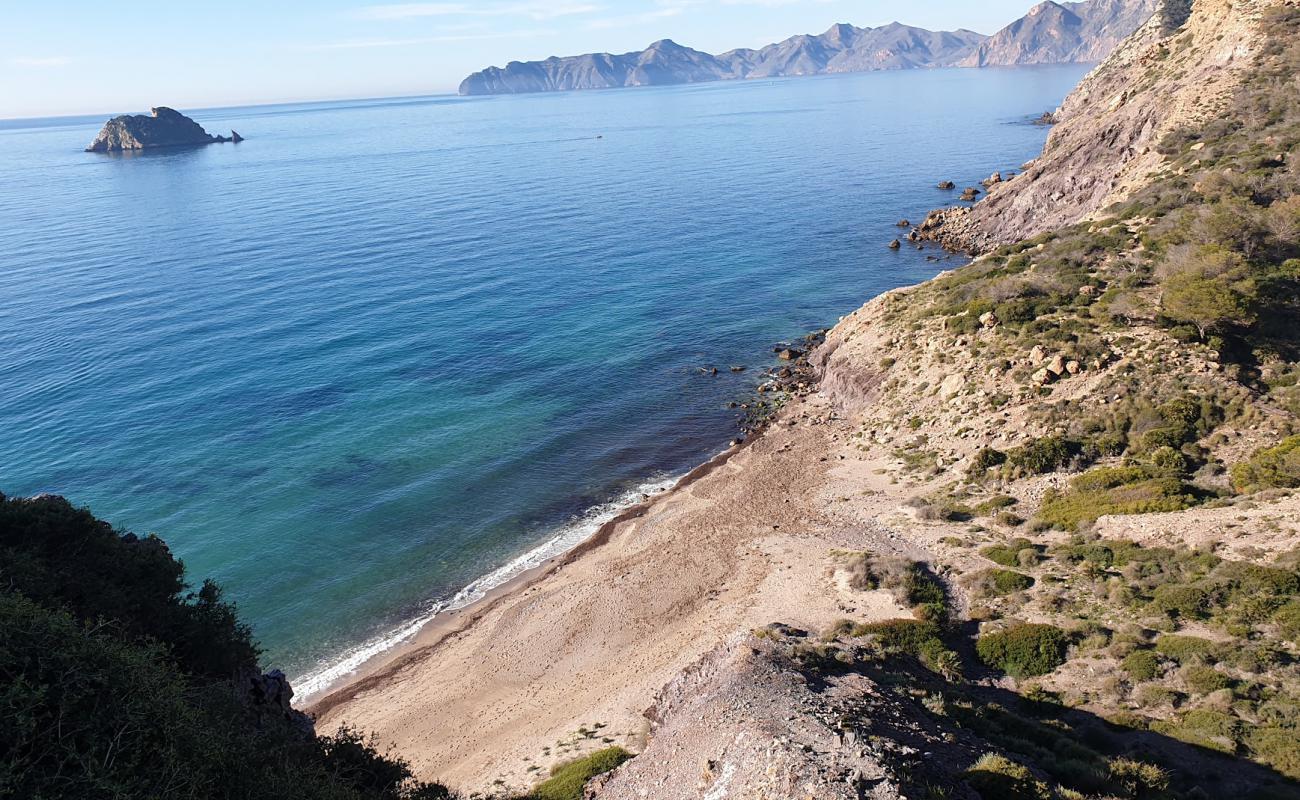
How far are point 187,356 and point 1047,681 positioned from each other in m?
69.5

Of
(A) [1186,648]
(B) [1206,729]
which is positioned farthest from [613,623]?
(B) [1206,729]

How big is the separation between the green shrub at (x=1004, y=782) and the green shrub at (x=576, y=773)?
1068 centimetres

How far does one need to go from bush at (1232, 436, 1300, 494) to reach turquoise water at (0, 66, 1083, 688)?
96.7ft

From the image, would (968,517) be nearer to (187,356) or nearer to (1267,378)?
(1267,378)

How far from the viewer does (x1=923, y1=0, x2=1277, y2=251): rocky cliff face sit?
230ft

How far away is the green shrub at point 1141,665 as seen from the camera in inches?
953

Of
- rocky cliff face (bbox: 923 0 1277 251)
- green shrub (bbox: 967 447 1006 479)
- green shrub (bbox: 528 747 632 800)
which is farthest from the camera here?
rocky cliff face (bbox: 923 0 1277 251)

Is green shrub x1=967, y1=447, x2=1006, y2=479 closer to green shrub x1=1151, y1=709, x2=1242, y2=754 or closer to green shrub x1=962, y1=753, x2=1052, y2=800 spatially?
green shrub x1=1151, y1=709, x2=1242, y2=754

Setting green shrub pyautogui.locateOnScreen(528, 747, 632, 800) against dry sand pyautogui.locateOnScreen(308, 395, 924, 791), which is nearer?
green shrub pyautogui.locateOnScreen(528, 747, 632, 800)

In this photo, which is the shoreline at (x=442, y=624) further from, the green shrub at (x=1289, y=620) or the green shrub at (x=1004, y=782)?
the green shrub at (x=1289, y=620)

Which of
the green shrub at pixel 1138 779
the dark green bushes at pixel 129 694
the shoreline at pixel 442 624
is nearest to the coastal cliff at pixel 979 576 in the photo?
the green shrub at pixel 1138 779

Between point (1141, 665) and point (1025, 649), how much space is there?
3.54 meters

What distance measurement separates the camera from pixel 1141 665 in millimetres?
24469

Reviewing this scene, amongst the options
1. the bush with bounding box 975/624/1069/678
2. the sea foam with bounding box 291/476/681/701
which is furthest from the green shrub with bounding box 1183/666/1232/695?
the sea foam with bounding box 291/476/681/701
